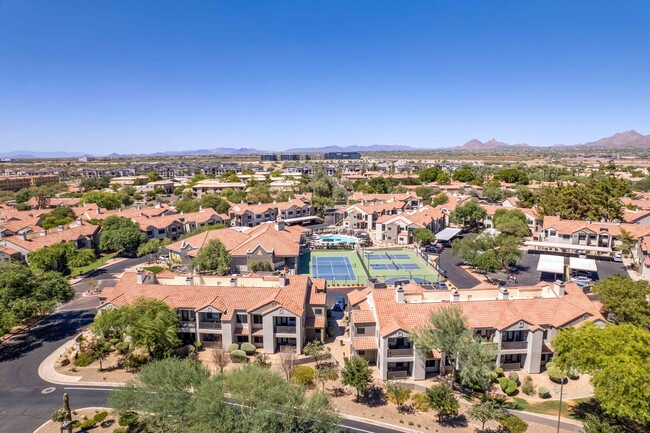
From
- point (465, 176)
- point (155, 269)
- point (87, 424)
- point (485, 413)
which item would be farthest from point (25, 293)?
point (465, 176)

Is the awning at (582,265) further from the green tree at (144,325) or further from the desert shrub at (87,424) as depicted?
the desert shrub at (87,424)

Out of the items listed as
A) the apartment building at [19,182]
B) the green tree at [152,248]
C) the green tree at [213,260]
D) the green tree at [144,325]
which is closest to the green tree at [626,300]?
the green tree at [144,325]

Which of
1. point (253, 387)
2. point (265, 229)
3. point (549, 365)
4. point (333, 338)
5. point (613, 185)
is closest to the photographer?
point (253, 387)

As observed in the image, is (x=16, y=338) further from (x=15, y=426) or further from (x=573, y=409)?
(x=573, y=409)

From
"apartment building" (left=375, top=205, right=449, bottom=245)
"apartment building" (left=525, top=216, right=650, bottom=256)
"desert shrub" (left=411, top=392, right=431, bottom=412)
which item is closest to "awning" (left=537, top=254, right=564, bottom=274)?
"apartment building" (left=525, top=216, right=650, bottom=256)

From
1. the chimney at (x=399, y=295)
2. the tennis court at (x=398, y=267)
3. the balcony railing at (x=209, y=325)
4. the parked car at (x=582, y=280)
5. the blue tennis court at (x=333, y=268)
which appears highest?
the chimney at (x=399, y=295)

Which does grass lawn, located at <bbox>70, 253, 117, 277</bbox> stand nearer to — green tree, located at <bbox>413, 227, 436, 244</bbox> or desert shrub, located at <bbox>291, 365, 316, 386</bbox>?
desert shrub, located at <bbox>291, 365, 316, 386</bbox>

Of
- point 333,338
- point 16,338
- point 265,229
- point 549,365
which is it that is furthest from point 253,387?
point 265,229

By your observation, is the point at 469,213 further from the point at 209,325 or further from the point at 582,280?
the point at 209,325
